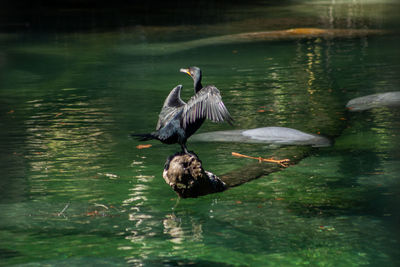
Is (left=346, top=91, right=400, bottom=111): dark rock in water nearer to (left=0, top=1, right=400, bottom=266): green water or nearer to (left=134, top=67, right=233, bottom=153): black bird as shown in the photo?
(left=0, top=1, right=400, bottom=266): green water

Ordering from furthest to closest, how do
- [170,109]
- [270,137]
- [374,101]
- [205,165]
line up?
[374,101] < [270,137] < [205,165] < [170,109]

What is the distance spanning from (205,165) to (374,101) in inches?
131

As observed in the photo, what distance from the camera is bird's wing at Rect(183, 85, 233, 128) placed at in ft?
17.8

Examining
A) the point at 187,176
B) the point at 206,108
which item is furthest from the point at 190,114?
the point at 187,176

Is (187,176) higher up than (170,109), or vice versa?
(170,109)

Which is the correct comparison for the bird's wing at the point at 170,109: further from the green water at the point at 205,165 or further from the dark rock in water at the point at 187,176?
the green water at the point at 205,165

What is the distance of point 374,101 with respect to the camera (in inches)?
357

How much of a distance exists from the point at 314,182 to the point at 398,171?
786mm

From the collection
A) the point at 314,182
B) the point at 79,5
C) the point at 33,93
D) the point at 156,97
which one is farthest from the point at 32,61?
the point at 79,5

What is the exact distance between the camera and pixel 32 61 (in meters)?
13.9

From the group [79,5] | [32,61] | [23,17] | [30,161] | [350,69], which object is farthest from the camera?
[79,5]

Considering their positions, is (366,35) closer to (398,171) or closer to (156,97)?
(156,97)

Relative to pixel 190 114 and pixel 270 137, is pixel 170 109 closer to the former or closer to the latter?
pixel 190 114

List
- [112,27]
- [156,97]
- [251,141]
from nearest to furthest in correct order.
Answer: [251,141] < [156,97] < [112,27]
